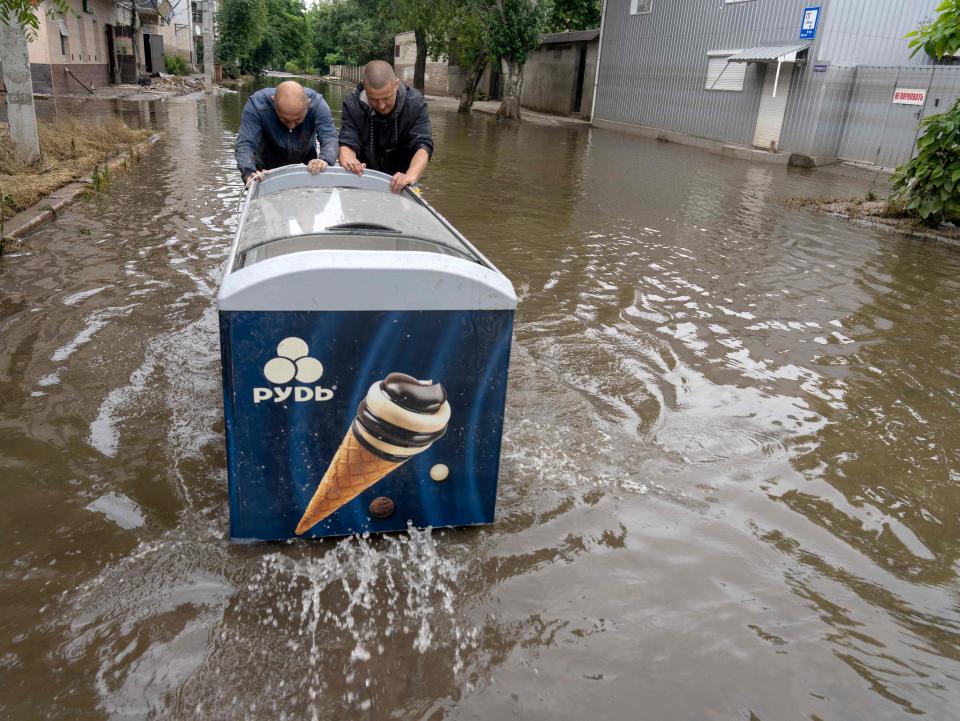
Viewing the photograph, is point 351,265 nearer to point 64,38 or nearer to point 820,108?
point 820,108

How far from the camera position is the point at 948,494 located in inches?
154

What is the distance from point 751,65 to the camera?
68.5 ft

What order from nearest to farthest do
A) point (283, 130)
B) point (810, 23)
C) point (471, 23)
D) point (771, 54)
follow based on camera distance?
point (283, 130) < point (810, 23) < point (771, 54) < point (471, 23)

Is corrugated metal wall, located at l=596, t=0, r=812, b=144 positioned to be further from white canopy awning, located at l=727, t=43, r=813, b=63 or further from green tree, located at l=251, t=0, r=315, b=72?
green tree, located at l=251, t=0, r=315, b=72

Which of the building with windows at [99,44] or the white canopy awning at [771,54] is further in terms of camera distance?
the building with windows at [99,44]

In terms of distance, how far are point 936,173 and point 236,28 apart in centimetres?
5259

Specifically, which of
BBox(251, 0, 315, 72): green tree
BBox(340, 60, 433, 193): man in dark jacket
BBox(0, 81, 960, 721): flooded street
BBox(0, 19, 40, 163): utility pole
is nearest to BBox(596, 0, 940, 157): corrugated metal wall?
BBox(0, 81, 960, 721): flooded street

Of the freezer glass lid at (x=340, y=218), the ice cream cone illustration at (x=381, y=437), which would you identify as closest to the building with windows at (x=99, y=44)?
the freezer glass lid at (x=340, y=218)

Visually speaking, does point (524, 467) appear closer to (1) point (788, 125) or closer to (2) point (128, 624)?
(2) point (128, 624)

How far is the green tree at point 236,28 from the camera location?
5125cm

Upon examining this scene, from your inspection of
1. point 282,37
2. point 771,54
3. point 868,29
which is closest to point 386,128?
point 771,54

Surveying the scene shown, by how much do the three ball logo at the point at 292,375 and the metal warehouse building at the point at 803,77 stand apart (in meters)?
17.5

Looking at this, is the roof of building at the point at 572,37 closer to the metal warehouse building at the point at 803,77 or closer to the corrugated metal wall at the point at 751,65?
the corrugated metal wall at the point at 751,65

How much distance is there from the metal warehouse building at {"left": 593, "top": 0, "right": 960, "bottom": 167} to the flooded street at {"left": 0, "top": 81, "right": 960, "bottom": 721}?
41.0 feet
